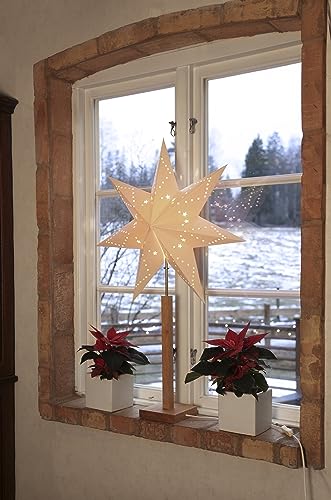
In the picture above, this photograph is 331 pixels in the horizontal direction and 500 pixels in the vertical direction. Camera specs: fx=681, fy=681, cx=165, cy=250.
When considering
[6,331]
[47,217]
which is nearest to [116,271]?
[47,217]

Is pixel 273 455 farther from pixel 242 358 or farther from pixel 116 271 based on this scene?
pixel 116 271

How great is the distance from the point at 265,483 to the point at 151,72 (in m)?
1.79

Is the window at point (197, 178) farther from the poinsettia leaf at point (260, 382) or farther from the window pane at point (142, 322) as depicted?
the poinsettia leaf at point (260, 382)

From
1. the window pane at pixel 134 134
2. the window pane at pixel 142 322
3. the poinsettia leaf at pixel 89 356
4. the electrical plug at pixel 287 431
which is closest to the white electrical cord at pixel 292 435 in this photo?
the electrical plug at pixel 287 431

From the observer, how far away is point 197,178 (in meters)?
2.93

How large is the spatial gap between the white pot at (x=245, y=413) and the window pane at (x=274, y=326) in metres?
0.17

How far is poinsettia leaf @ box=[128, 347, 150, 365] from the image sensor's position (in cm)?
293

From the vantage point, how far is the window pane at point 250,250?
9.30 feet

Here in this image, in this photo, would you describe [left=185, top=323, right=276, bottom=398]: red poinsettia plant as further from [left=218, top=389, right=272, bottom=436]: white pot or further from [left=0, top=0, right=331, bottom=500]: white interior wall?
[left=0, top=0, right=331, bottom=500]: white interior wall

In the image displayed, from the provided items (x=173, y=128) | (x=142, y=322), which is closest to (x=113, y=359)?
(x=142, y=322)

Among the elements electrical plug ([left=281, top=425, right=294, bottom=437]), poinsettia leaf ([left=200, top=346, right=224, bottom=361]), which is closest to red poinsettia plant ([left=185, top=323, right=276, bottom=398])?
poinsettia leaf ([left=200, top=346, right=224, bottom=361])

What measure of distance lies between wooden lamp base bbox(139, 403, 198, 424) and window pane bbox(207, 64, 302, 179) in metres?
1.00

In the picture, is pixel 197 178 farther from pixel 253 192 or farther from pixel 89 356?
pixel 89 356

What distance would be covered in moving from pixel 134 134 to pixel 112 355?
103 cm
